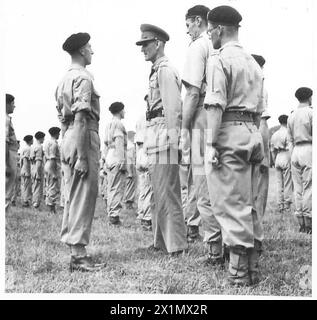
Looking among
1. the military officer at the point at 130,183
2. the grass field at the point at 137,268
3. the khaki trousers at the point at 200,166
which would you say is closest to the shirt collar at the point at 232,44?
the khaki trousers at the point at 200,166

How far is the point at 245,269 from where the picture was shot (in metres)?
4.36

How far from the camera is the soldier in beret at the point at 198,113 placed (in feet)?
17.2

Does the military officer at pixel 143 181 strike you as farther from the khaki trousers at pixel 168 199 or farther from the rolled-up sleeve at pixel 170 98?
the rolled-up sleeve at pixel 170 98

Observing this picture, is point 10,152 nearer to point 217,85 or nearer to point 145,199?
point 145,199

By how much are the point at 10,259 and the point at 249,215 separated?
2.89 metres

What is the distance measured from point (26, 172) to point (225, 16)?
34.8 feet

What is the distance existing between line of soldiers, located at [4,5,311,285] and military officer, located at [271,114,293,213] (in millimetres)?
4957

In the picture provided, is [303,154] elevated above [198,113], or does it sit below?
below

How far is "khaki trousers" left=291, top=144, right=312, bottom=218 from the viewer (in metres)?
7.63

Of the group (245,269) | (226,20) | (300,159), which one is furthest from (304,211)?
(226,20)

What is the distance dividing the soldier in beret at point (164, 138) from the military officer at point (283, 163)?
573cm

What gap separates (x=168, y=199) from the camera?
573 cm

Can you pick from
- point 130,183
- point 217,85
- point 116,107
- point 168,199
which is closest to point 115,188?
point 116,107
